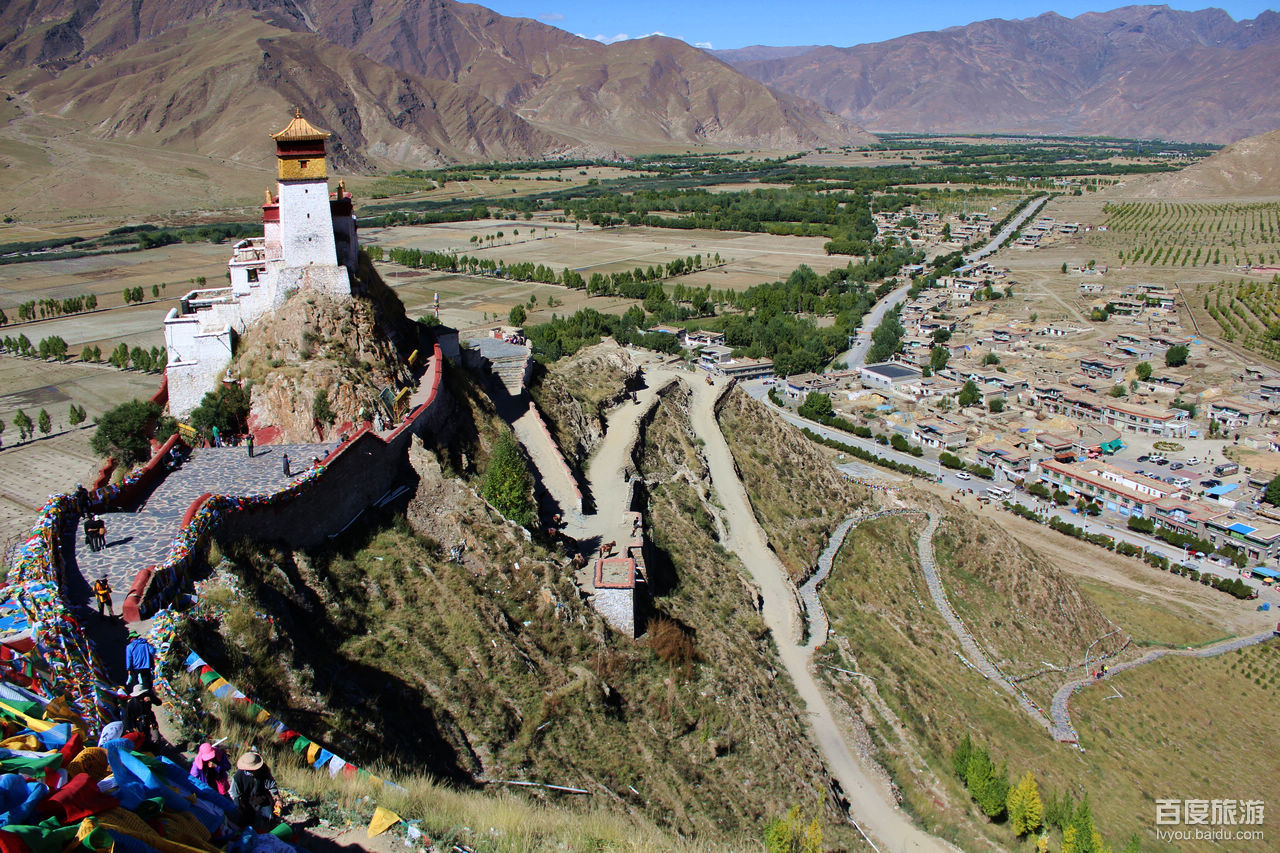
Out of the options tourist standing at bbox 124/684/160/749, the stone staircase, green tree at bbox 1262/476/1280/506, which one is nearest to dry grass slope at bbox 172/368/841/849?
tourist standing at bbox 124/684/160/749

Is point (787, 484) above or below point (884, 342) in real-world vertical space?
below

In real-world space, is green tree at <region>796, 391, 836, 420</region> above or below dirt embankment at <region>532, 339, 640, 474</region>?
A: below

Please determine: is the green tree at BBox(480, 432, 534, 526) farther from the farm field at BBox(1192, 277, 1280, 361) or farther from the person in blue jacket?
the farm field at BBox(1192, 277, 1280, 361)

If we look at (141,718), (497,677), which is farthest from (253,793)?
(497,677)

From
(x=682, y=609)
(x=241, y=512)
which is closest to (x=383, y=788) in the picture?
(x=241, y=512)

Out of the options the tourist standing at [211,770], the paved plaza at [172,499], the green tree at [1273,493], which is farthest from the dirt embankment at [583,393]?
the green tree at [1273,493]

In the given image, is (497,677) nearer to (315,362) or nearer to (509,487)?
(509,487)
